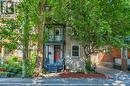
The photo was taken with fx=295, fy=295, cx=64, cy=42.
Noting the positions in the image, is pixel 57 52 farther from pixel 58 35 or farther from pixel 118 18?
pixel 118 18

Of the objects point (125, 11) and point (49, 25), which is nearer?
point (125, 11)

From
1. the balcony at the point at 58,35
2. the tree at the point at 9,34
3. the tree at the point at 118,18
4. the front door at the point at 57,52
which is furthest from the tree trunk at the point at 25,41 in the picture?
the front door at the point at 57,52

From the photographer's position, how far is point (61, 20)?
2586 centimetres

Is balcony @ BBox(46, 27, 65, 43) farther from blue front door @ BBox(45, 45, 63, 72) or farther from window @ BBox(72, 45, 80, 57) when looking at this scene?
window @ BBox(72, 45, 80, 57)

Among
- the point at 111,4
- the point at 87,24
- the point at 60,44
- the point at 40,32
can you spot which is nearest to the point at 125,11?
the point at 111,4

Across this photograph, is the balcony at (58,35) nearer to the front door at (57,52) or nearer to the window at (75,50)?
the front door at (57,52)

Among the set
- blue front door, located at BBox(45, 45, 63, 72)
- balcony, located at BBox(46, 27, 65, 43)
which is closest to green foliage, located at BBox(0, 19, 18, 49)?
balcony, located at BBox(46, 27, 65, 43)

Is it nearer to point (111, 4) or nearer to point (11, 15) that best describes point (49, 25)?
point (11, 15)

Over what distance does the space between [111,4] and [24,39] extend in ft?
27.4

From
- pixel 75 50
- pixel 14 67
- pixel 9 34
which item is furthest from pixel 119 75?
pixel 9 34

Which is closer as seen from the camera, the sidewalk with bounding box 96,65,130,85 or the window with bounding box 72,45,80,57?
the sidewalk with bounding box 96,65,130,85

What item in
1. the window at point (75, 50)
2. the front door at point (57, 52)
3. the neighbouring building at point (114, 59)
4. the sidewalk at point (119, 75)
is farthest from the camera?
the front door at point (57, 52)

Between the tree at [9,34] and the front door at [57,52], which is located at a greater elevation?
the tree at [9,34]

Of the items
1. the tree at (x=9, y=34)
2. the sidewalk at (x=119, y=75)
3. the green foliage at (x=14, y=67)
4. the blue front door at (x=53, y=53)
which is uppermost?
the tree at (x=9, y=34)
